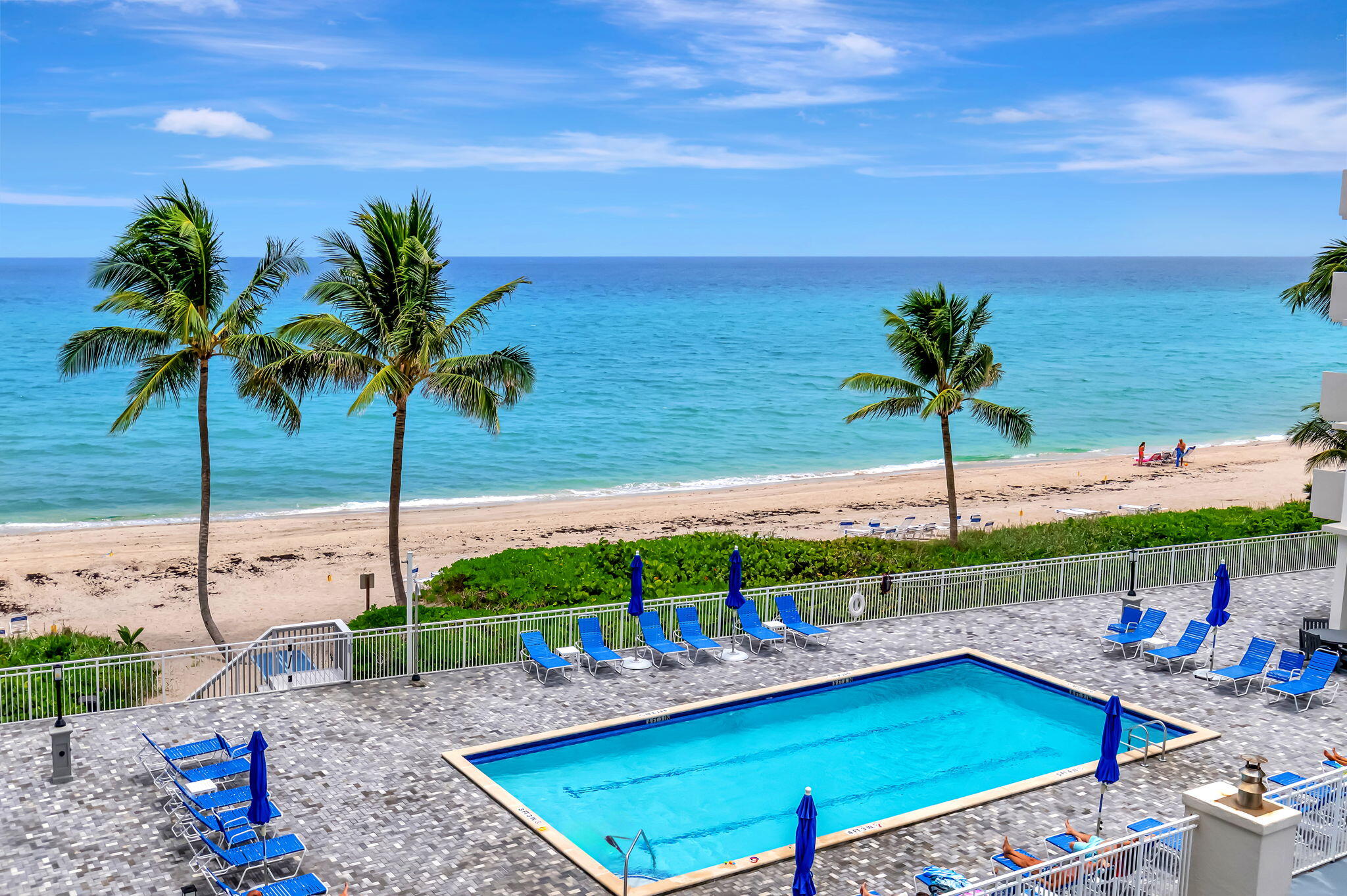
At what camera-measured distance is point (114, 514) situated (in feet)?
160

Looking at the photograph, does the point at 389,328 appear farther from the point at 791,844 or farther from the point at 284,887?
the point at 791,844

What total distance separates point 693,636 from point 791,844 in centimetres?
714

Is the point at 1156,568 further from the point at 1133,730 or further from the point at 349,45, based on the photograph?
the point at 349,45

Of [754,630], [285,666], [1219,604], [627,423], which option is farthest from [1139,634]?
[627,423]

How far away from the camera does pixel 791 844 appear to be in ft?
45.9

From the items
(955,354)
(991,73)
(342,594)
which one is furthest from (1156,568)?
(991,73)

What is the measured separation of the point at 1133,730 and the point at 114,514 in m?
44.0

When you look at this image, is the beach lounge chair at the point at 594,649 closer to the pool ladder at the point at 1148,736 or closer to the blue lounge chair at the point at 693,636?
the blue lounge chair at the point at 693,636

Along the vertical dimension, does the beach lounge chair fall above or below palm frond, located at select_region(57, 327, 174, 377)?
below

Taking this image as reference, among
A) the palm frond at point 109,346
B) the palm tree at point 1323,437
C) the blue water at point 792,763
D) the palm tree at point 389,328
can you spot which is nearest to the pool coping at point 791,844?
the blue water at point 792,763

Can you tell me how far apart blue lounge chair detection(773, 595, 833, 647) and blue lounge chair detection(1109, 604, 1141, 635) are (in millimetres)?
5375

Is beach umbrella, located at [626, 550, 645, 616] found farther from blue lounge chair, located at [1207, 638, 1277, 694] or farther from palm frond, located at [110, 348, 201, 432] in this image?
blue lounge chair, located at [1207, 638, 1277, 694]

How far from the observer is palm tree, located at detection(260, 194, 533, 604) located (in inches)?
941

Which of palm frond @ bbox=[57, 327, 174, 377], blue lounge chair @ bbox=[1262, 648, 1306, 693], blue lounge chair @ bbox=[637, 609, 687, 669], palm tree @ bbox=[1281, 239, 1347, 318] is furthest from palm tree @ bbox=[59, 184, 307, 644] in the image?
palm tree @ bbox=[1281, 239, 1347, 318]
